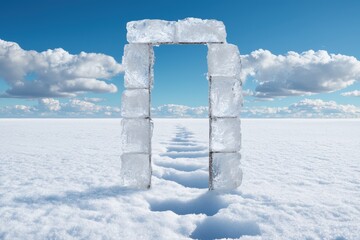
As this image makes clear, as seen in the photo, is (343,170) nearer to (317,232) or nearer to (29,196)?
(317,232)

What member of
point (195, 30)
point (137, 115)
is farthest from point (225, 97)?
point (137, 115)

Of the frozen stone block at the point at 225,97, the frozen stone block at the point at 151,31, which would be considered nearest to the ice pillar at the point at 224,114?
the frozen stone block at the point at 225,97

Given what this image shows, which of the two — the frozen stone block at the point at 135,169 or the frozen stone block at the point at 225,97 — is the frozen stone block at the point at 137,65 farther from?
the frozen stone block at the point at 135,169

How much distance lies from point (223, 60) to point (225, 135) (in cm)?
137

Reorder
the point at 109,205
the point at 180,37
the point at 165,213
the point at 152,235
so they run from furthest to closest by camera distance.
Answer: the point at 180,37 < the point at 109,205 < the point at 165,213 < the point at 152,235

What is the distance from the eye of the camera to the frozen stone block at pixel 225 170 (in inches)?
223

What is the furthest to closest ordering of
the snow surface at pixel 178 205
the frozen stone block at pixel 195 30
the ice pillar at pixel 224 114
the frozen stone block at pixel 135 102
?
the frozen stone block at pixel 135 102
the ice pillar at pixel 224 114
the frozen stone block at pixel 195 30
the snow surface at pixel 178 205

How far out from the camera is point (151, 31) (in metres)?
5.48

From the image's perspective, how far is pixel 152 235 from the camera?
370 cm

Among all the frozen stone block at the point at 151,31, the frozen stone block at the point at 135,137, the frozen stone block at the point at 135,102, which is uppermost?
the frozen stone block at the point at 151,31

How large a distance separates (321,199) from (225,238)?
6.83 feet

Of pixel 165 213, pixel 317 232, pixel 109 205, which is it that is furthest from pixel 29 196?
pixel 317 232

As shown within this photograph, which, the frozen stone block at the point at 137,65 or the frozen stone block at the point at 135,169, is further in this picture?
the frozen stone block at the point at 135,169

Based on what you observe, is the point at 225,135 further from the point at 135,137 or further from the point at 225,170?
the point at 135,137
